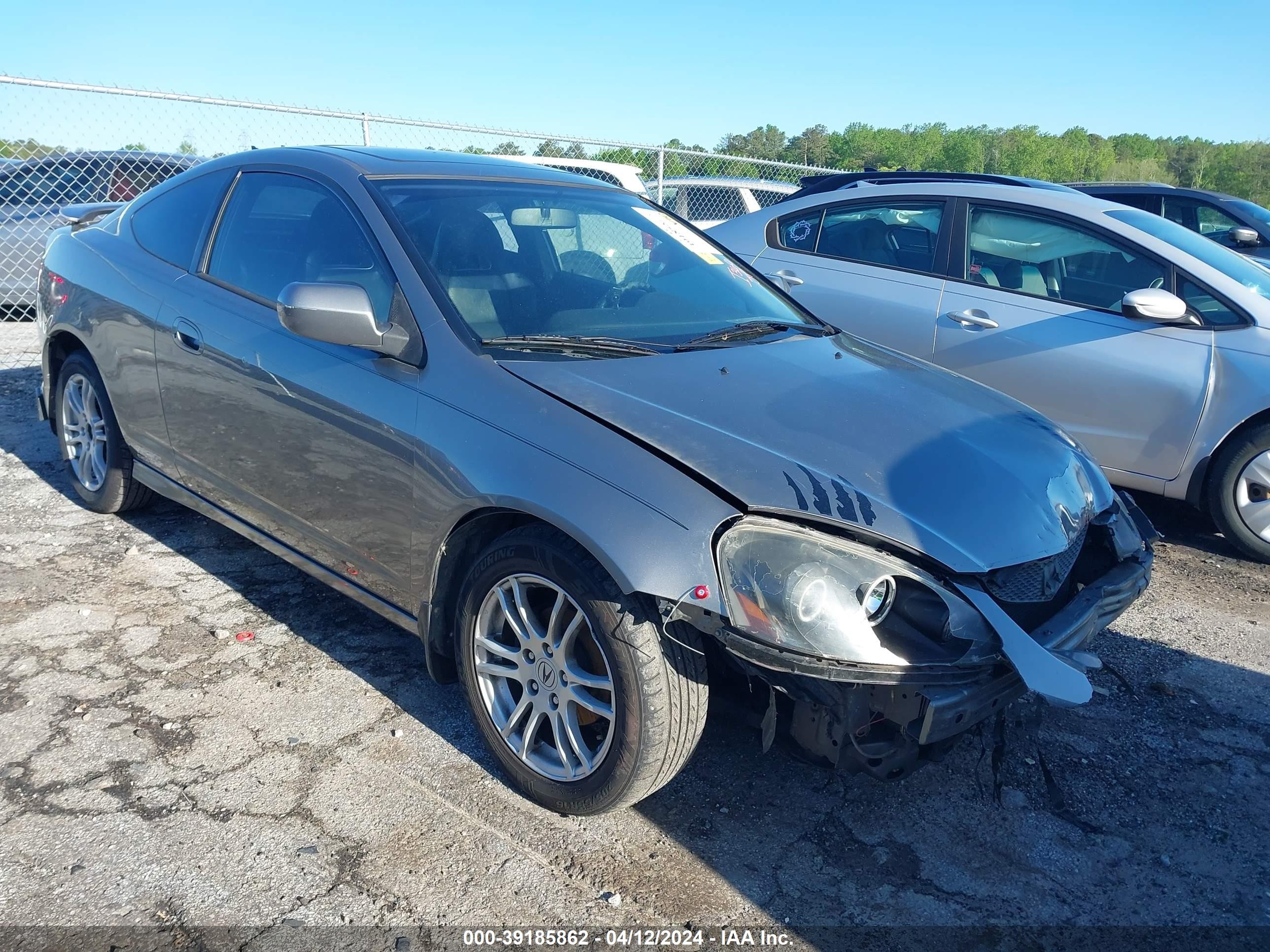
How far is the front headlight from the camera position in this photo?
2.15 m

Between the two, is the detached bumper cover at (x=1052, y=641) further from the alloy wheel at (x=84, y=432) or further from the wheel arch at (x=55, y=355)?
the wheel arch at (x=55, y=355)

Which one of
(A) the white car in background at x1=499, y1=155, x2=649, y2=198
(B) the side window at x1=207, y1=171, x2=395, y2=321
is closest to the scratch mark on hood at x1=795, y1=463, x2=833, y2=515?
(B) the side window at x1=207, y1=171, x2=395, y2=321

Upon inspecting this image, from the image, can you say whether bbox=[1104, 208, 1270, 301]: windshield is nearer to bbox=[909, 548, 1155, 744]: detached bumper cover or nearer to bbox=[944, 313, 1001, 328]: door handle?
bbox=[944, 313, 1001, 328]: door handle

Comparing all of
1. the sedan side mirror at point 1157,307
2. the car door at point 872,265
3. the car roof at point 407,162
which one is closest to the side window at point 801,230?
the car door at point 872,265

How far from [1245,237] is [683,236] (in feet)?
26.7

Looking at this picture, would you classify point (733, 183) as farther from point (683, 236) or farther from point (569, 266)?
point (569, 266)

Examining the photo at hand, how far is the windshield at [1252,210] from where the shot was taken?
9742 mm

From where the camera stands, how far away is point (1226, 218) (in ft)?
31.9

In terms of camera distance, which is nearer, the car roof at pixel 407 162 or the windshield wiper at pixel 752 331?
the windshield wiper at pixel 752 331

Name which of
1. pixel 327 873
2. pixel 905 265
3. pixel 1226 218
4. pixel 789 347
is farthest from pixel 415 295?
pixel 1226 218

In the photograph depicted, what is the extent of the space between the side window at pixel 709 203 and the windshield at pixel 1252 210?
523 cm

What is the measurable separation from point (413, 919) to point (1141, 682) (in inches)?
106

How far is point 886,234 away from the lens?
5707 millimetres

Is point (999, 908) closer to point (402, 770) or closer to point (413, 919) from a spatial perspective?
point (413, 919)
